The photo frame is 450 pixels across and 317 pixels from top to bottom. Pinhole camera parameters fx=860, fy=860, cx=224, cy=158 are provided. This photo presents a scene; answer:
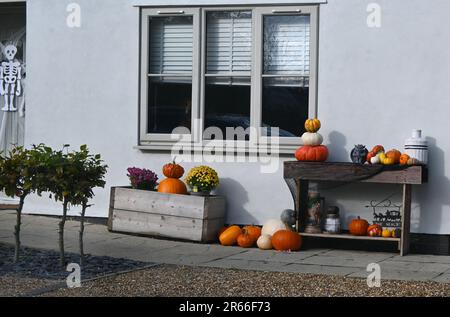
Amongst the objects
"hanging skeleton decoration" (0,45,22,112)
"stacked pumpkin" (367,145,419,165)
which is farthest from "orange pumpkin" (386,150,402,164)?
"hanging skeleton decoration" (0,45,22,112)

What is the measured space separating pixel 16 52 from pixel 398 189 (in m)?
6.10

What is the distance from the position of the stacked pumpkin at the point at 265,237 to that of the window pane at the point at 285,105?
121 cm

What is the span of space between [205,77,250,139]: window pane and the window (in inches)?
0.5

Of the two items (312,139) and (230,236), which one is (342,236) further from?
(230,236)

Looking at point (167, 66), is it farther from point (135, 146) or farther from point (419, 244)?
point (419, 244)

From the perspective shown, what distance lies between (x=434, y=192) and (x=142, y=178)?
142 inches

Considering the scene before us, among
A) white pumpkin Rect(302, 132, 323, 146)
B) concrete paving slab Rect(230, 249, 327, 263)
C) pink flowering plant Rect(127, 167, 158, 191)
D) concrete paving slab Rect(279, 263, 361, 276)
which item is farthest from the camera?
pink flowering plant Rect(127, 167, 158, 191)

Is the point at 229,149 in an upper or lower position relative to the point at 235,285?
upper

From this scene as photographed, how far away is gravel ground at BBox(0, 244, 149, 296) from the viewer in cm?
772

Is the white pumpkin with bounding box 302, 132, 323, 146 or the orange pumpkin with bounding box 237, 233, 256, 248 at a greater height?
the white pumpkin with bounding box 302, 132, 323, 146

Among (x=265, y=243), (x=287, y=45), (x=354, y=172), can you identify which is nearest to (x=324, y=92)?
(x=287, y=45)

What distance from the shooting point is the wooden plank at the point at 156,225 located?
10531 mm

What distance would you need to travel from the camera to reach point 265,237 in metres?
10.4

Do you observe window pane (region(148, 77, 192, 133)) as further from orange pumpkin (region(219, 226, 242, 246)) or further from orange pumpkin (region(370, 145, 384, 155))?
orange pumpkin (region(370, 145, 384, 155))
